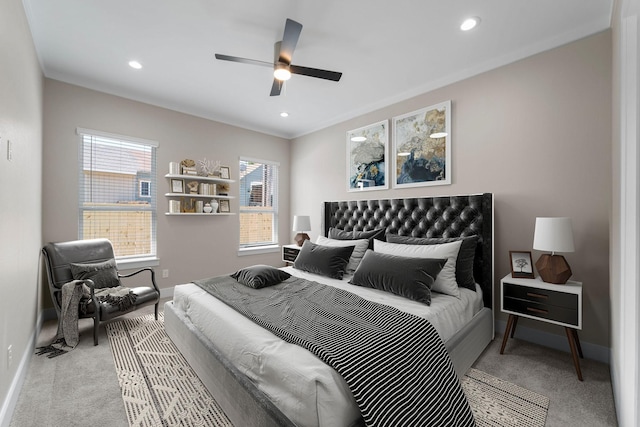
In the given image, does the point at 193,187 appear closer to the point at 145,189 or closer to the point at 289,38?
the point at 145,189

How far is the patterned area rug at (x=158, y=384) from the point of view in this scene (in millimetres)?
1730

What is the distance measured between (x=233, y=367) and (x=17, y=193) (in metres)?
2.02

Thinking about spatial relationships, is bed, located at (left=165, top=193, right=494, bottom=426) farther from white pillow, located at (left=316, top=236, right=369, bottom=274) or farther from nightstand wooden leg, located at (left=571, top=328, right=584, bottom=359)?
nightstand wooden leg, located at (left=571, top=328, right=584, bottom=359)

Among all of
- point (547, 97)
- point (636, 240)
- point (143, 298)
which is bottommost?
point (143, 298)

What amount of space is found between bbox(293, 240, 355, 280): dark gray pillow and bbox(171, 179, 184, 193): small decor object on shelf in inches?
85.2

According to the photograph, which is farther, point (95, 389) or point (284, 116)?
point (284, 116)

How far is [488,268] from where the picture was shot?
110 inches

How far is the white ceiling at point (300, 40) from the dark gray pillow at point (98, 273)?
2.15 metres

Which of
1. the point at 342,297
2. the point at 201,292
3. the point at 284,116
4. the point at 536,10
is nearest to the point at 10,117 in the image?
the point at 201,292

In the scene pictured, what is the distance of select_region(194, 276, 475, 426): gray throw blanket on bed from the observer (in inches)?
50.6

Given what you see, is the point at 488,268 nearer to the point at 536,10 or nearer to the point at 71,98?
the point at 536,10

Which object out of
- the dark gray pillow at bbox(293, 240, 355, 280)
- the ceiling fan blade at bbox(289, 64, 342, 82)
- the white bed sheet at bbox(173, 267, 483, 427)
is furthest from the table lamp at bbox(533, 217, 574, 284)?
the ceiling fan blade at bbox(289, 64, 342, 82)

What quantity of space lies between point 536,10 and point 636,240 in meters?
1.99

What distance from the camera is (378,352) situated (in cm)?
144
